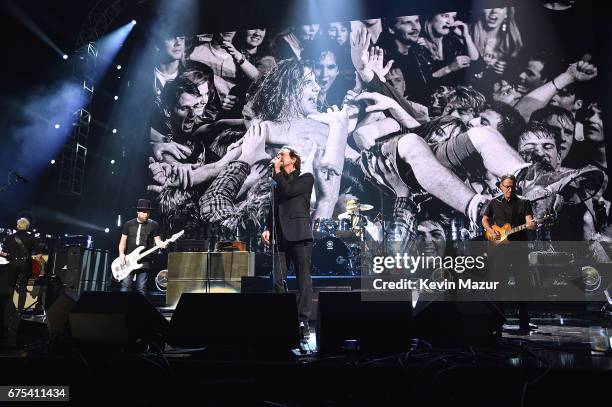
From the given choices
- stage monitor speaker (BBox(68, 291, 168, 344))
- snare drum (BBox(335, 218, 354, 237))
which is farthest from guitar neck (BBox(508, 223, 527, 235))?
stage monitor speaker (BBox(68, 291, 168, 344))

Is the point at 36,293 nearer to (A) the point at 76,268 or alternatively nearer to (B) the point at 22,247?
(A) the point at 76,268

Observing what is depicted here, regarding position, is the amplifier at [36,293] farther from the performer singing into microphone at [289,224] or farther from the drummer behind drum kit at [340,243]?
the performer singing into microphone at [289,224]

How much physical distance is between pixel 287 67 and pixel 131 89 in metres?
3.59

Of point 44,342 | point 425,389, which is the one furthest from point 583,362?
point 44,342

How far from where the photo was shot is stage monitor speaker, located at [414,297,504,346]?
112 inches

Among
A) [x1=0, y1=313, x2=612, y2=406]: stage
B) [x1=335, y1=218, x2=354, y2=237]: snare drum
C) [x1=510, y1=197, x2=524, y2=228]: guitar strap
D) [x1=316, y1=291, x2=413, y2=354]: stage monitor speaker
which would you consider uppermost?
[x1=335, y1=218, x2=354, y2=237]: snare drum

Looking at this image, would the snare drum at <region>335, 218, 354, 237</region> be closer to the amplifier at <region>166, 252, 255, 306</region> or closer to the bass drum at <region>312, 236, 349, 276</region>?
the bass drum at <region>312, 236, 349, 276</region>

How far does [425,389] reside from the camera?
2256 millimetres

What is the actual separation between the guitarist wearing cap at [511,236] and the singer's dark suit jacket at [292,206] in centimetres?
226

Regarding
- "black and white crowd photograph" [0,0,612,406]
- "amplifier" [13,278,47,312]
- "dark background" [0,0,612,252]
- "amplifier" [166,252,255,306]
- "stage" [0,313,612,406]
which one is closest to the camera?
"stage" [0,313,612,406]

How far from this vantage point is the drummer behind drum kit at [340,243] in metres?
7.05

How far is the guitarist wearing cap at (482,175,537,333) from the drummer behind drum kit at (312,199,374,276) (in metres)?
2.42

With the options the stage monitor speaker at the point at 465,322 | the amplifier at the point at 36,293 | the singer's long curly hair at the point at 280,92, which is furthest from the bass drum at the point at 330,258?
the amplifier at the point at 36,293

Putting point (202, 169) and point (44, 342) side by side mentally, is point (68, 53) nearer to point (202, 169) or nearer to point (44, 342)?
point (202, 169)
